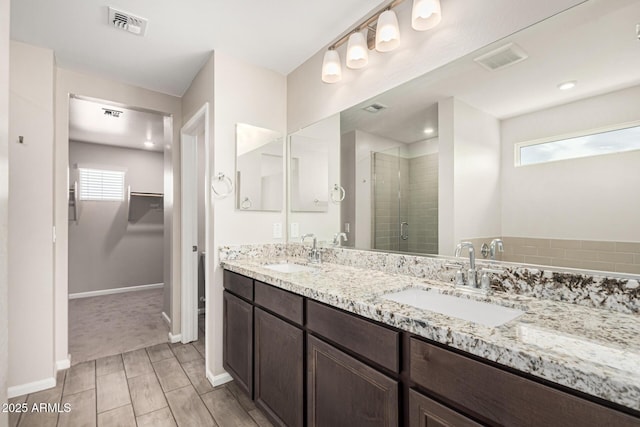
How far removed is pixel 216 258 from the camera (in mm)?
2223

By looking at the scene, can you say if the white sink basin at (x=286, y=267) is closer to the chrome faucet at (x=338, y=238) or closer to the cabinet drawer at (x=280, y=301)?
the chrome faucet at (x=338, y=238)

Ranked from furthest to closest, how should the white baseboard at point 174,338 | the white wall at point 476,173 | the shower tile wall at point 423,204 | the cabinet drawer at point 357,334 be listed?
1. the white baseboard at point 174,338
2. the shower tile wall at point 423,204
3. the white wall at point 476,173
4. the cabinet drawer at point 357,334

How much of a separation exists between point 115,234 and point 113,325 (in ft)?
6.71

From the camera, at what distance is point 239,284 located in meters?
1.99

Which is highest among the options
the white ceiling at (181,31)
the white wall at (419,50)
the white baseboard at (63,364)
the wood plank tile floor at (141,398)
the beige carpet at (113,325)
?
the white ceiling at (181,31)

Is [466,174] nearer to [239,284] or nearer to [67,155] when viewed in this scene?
[239,284]

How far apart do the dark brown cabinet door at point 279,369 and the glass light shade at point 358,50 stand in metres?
1.57

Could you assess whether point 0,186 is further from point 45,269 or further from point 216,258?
point 45,269

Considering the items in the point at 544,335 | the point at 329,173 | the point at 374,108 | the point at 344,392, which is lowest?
the point at 344,392

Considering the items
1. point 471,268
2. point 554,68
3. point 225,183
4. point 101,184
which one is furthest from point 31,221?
point 554,68

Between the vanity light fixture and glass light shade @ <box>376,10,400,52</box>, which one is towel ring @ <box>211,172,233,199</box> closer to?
the vanity light fixture

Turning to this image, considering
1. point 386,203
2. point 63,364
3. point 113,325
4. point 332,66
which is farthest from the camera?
point 113,325

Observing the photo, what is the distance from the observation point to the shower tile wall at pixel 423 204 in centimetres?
156

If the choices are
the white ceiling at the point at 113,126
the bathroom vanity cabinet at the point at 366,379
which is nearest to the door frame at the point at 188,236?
the white ceiling at the point at 113,126
